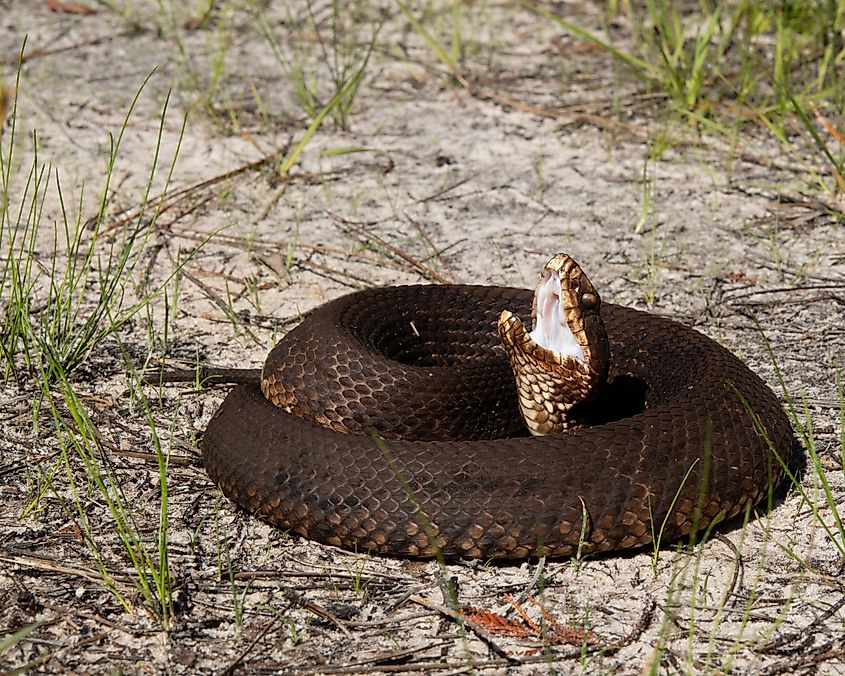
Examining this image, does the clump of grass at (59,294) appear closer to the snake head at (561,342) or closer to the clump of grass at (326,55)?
the snake head at (561,342)

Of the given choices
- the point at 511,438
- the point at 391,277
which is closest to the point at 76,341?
the point at 391,277

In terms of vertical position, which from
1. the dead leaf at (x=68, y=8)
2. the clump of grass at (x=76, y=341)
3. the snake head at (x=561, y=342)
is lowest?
the clump of grass at (x=76, y=341)

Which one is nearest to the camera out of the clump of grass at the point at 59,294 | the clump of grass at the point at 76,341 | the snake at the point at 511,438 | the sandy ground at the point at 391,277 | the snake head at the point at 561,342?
the sandy ground at the point at 391,277

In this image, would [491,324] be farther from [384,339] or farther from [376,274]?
[376,274]

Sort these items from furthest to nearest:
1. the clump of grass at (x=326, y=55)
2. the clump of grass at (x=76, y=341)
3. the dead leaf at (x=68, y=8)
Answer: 1. the dead leaf at (x=68, y=8)
2. the clump of grass at (x=326, y=55)
3. the clump of grass at (x=76, y=341)

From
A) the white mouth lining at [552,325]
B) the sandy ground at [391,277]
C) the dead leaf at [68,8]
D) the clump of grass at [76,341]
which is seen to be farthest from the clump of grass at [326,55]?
the white mouth lining at [552,325]

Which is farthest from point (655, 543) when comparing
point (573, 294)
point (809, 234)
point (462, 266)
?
point (809, 234)
